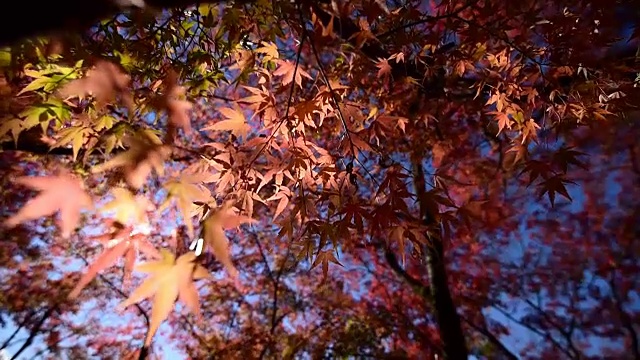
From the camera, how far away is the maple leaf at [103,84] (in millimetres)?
1976

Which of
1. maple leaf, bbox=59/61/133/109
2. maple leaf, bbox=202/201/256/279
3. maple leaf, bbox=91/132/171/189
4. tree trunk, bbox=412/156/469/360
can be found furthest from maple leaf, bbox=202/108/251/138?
tree trunk, bbox=412/156/469/360

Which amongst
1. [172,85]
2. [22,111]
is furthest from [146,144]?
[22,111]

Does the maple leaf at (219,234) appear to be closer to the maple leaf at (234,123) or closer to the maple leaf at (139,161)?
the maple leaf at (139,161)

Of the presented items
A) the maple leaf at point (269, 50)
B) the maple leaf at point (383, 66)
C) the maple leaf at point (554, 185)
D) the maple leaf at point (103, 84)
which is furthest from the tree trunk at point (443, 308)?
the maple leaf at point (103, 84)

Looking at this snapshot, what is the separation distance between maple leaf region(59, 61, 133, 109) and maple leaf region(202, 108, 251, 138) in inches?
23.1

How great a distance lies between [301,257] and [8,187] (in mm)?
6202

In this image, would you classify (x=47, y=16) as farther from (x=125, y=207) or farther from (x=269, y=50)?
(x=269, y=50)

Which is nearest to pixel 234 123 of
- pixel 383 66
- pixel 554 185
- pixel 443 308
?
pixel 383 66

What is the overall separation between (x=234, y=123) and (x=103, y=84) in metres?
0.81

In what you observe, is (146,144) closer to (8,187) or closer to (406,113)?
(406,113)

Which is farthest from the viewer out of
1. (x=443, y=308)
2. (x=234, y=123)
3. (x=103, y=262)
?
(x=443, y=308)

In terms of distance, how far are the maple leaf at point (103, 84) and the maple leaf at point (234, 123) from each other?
587 mm

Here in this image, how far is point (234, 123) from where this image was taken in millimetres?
2666

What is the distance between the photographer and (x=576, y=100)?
3.43m
